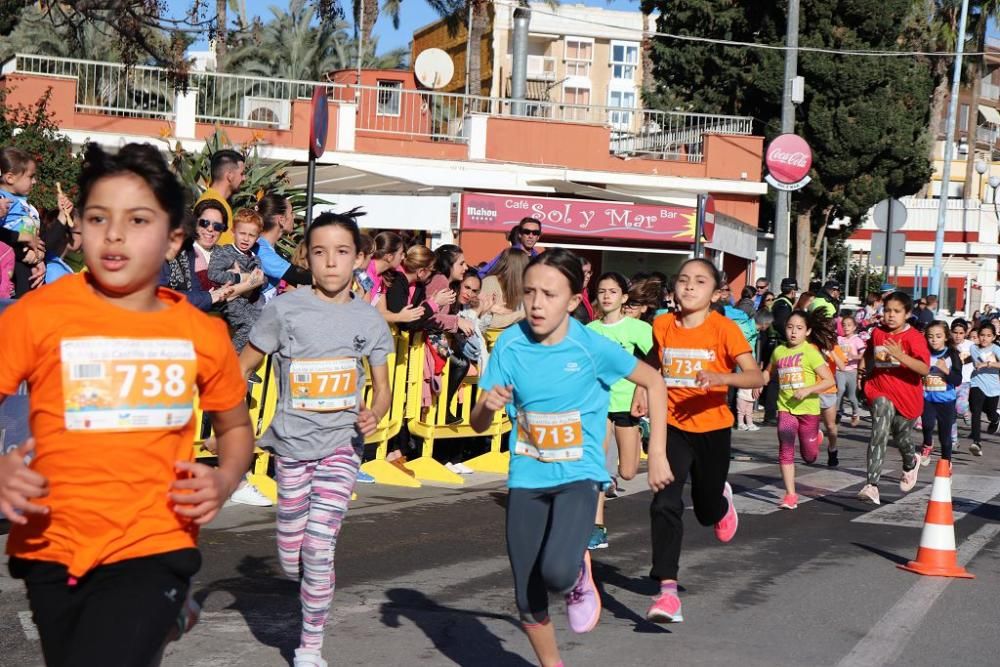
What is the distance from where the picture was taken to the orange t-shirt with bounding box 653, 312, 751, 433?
7625 millimetres

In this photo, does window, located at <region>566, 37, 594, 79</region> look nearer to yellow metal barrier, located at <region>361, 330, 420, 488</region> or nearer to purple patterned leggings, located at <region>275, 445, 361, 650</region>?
yellow metal barrier, located at <region>361, 330, 420, 488</region>

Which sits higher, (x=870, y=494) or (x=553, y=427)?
(x=553, y=427)

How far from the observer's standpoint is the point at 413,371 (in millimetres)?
12391

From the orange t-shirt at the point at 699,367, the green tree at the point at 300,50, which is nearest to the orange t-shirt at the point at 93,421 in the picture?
the orange t-shirt at the point at 699,367

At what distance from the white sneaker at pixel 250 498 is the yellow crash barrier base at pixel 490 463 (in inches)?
125

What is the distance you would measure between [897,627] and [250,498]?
Answer: 4.80 meters

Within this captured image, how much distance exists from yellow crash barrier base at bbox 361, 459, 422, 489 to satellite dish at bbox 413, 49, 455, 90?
2348 cm

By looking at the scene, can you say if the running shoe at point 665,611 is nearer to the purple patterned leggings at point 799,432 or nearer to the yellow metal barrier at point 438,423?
the yellow metal barrier at point 438,423

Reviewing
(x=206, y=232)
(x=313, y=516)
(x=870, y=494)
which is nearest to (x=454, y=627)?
(x=313, y=516)

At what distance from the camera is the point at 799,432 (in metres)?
12.7

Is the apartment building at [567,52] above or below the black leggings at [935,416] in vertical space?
above

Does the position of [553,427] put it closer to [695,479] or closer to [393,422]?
[695,479]

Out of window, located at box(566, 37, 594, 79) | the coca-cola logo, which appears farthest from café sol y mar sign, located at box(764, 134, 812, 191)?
window, located at box(566, 37, 594, 79)

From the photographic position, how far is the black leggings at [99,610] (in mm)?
3490
